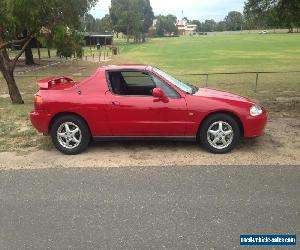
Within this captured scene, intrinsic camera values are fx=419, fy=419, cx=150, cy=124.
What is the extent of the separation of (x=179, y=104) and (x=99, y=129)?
1401mm

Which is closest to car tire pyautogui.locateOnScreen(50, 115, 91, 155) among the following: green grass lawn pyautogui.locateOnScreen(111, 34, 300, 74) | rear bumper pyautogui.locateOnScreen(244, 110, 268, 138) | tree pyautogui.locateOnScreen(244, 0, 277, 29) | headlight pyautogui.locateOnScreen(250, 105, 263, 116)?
rear bumper pyautogui.locateOnScreen(244, 110, 268, 138)

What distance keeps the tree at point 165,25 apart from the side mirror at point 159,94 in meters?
179

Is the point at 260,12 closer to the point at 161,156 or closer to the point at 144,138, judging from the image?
the point at 144,138

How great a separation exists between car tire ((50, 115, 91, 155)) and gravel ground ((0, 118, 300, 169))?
14 cm

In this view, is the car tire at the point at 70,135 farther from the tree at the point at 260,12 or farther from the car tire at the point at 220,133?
the tree at the point at 260,12

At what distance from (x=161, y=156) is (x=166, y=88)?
1.13 metres

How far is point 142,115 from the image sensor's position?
271 inches

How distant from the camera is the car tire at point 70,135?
22.9ft

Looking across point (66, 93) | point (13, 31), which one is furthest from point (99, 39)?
point (66, 93)

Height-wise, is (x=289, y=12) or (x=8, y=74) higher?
(x=289, y=12)

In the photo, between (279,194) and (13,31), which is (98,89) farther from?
(13,31)

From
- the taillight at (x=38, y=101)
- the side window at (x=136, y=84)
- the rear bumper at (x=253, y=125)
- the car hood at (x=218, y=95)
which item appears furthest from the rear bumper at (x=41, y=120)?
the rear bumper at (x=253, y=125)

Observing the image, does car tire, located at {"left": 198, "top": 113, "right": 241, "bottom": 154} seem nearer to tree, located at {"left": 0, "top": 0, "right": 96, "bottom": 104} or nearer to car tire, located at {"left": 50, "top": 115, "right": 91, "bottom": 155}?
car tire, located at {"left": 50, "top": 115, "right": 91, "bottom": 155}

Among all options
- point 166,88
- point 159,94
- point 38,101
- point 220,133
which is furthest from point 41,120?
point 220,133
